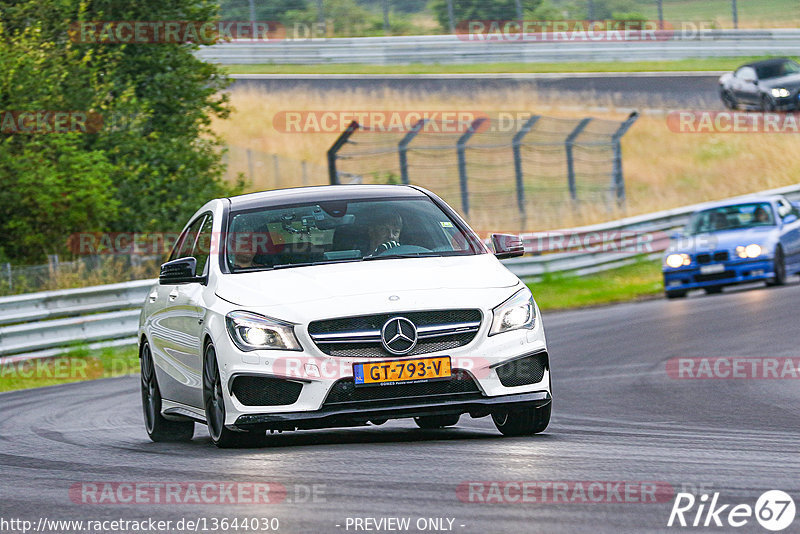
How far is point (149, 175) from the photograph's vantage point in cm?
2550

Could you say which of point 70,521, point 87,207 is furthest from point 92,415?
point 87,207

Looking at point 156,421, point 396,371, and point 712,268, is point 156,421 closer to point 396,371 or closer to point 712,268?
point 396,371

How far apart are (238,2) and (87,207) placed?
845 inches

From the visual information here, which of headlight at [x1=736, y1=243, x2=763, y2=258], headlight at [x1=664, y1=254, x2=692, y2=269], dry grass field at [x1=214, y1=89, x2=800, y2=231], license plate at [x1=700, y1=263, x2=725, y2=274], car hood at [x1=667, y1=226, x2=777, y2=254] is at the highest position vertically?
car hood at [x1=667, y1=226, x2=777, y2=254]

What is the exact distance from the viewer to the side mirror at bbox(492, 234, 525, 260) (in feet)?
30.4

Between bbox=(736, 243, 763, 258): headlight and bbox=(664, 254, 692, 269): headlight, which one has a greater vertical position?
bbox=(736, 243, 763, 258): headlight

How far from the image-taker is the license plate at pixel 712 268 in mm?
21312

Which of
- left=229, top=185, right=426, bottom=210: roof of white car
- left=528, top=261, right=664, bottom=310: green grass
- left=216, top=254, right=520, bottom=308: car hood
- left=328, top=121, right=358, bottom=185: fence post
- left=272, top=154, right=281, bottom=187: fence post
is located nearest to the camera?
left=216, top=254, right=520, bottom=308: car hood

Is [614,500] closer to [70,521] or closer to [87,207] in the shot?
[70,521]
